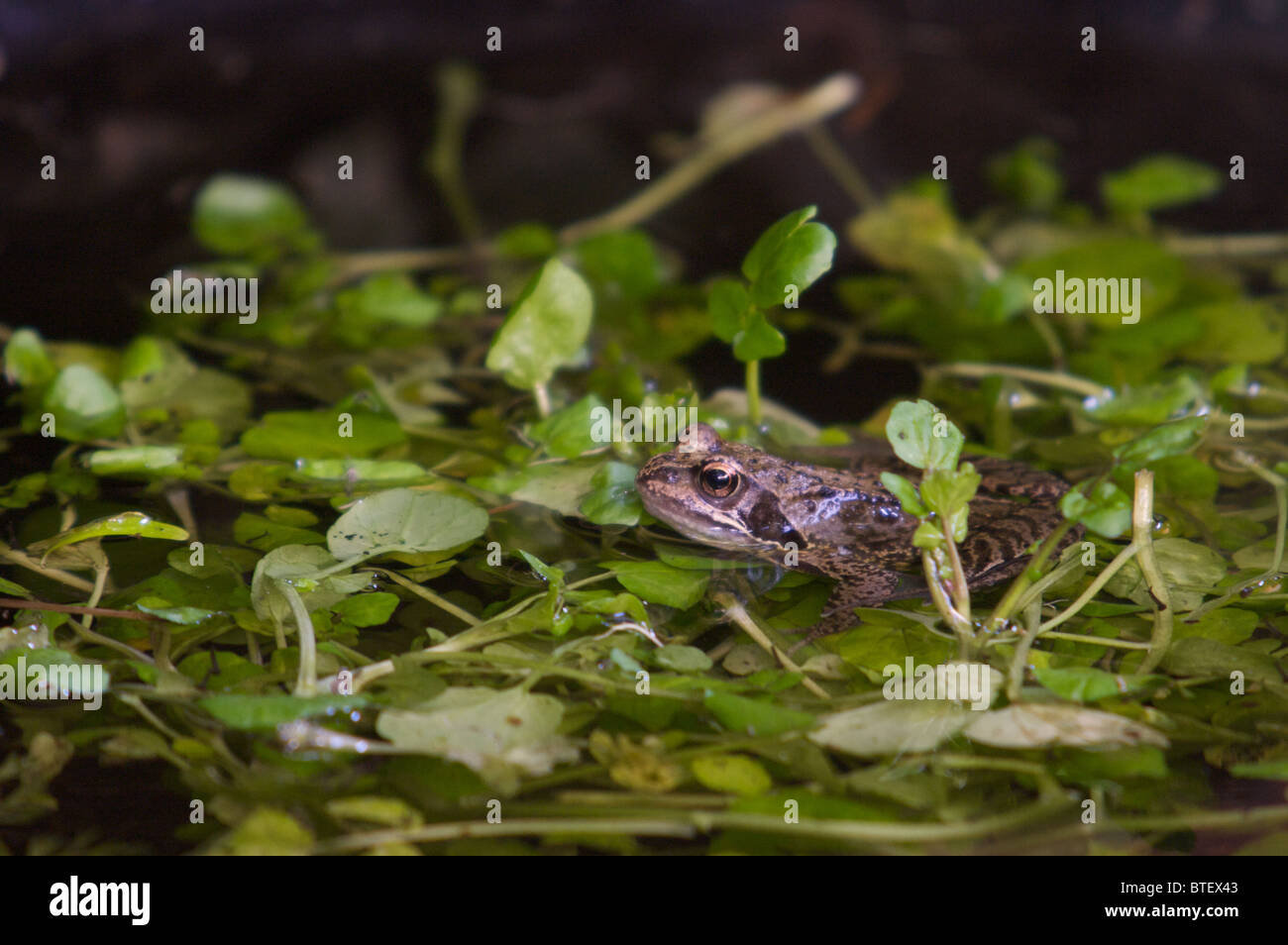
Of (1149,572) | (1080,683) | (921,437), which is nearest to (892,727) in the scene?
(1080,683)

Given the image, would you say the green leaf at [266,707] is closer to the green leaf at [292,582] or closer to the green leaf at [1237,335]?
the green leaf at [292,582]

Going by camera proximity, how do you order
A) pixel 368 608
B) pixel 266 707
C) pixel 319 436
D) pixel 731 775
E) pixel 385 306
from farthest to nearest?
pixel 385 306, pixel 319 436, pixel 368 608, pixel 731 775, pixel 266 707

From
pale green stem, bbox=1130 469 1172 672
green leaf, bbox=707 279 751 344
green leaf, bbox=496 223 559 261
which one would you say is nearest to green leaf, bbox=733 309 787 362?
green leaf, bbox=707 279 751 344

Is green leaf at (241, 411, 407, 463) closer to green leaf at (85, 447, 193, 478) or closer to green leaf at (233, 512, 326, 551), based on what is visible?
green leaf at (85, 447, 193, 478)

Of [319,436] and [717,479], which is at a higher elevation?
[319,436]

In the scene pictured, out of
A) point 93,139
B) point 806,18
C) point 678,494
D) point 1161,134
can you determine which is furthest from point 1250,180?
point 93,139

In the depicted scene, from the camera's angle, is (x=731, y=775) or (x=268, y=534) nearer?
(x=731, y=775)

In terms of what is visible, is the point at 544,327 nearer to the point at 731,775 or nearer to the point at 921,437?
the point at 921,437

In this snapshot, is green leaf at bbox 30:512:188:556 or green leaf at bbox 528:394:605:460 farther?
green leaf at bbox 528:394:605:460
